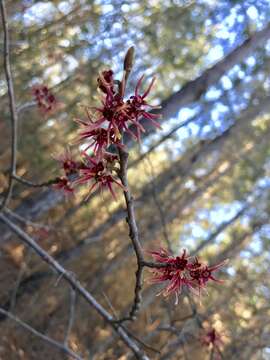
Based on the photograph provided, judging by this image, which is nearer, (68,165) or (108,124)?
(108,124)

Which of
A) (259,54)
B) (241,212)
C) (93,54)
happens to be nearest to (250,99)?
(259,54)

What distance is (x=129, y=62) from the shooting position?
3.62 ft

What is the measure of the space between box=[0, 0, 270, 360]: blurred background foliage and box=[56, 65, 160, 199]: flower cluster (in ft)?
7.54

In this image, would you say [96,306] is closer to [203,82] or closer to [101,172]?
[101,172]

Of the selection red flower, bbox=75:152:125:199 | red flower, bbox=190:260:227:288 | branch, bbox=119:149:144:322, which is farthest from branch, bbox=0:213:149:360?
red flower, bbox=75:152:125:199

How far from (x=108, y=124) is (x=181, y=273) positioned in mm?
466

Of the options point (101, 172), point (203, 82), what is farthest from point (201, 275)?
point (203, 82)

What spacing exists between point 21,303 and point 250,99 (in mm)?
4017

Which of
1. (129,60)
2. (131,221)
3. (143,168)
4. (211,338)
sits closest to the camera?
(129,60)

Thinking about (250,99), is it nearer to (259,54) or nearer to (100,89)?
(259,54)

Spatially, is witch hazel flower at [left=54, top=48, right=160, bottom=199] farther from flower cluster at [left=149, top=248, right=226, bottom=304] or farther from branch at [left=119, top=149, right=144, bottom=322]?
flower cluster at [left=149, top=248, right=226, bottom=304]

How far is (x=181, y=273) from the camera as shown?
1.32 meters

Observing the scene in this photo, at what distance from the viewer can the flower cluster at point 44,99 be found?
2.58 meters

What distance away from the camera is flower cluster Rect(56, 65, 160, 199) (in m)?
1.11
